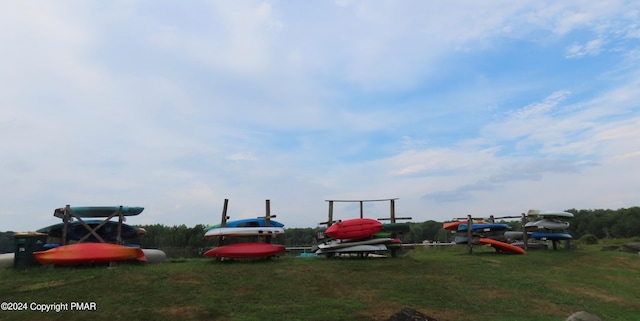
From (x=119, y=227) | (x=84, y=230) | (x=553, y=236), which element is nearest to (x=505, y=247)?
(x=553, y=236)

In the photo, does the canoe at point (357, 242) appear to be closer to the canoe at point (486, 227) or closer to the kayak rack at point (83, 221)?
the canoe at point (486, 227)

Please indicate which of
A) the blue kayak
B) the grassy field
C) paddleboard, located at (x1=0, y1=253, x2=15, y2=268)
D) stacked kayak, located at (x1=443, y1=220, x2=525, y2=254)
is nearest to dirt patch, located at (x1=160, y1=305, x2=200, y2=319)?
the grassy field

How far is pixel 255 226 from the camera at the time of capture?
16.5 m

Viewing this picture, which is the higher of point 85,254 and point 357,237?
point 357,237

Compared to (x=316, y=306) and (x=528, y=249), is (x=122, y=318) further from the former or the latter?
(x=528, y=249)

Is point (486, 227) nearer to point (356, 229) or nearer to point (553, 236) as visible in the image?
point (553, 236)

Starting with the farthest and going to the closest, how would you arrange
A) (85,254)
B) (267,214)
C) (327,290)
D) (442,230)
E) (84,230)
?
(442,230)
(267,214)
(84,230)
(85,254)
(327,290)

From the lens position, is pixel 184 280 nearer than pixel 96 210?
Yes

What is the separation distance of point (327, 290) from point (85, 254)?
825cm

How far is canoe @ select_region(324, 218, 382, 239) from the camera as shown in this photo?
16078 millimetres

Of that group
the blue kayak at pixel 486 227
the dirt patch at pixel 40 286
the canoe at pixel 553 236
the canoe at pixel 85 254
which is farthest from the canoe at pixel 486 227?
the dirt patch at pixel 40 286

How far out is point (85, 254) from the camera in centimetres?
1276

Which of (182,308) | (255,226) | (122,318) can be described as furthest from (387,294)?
(255,226)

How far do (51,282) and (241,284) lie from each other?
16.5 ft
